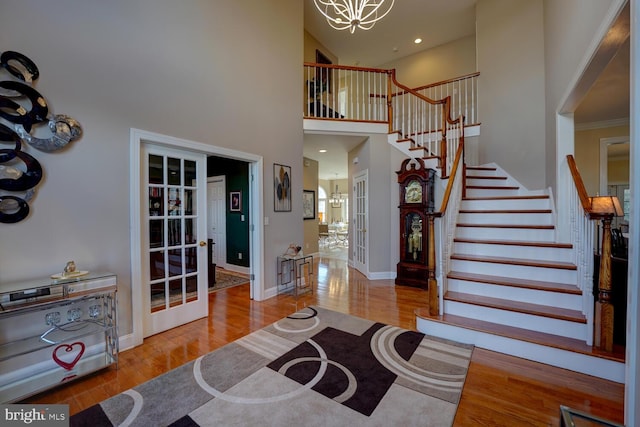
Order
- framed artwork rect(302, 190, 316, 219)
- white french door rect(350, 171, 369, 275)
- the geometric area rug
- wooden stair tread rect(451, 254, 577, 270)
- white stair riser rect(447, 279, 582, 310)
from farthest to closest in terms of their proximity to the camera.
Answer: framed artwork rect(302, 190, 316, 219)
white french door rect(350, 171, 369, 275)
wooden stair tread rect(451, 254, 577, 270)
white stair riser rect(447, 279, 582, 310)
the geometric area rug

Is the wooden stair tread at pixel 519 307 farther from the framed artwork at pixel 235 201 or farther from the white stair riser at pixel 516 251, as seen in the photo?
the framed artwork at pixel 235 201

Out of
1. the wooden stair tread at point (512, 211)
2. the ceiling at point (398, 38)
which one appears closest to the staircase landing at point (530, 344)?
the wooden stair tread at point (512, 211)

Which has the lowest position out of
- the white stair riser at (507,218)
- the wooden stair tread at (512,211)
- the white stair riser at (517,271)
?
the white stair riser at (517,271)

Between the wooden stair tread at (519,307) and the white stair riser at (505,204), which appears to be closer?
the wooden stair tread at (519,307)

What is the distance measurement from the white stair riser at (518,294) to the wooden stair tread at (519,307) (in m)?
0.04

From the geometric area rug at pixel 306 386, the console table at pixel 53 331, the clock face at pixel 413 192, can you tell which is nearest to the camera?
the geometric area rug at pixel 306 386

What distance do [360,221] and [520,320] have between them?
10.9 feet

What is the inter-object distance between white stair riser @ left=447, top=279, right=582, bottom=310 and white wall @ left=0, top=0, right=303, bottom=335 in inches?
126

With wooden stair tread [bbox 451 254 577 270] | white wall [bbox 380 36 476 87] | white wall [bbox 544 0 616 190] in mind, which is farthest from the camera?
white wall [bbox 380 36 476 87]

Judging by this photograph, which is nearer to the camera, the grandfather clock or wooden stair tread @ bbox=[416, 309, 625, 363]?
wooden stair tread @ bbox=[416, 309, 625, 363]

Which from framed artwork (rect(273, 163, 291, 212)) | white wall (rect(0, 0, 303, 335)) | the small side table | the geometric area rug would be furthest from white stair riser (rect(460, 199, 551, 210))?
white wall (rect(0, 0, 303, 335))

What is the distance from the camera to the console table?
71.2 inches

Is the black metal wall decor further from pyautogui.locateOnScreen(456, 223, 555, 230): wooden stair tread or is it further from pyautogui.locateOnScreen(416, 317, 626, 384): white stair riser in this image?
pyautogui.locateOnScreen(456, 223, 555, 230): wooden stair tread

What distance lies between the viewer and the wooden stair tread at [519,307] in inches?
92.1
